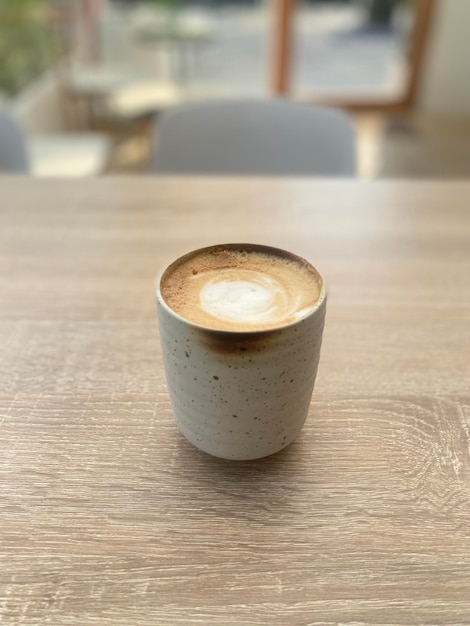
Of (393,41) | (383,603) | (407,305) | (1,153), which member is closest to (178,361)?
(383,603)

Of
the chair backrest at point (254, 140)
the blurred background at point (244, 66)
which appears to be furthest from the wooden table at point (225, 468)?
the blurred background at point (244, 66)

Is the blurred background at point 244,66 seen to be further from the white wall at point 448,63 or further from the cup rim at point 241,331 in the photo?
the cup rim at point 241,331

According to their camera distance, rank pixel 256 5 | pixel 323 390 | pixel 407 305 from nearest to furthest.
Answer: pixel 323 390
pixel 407 305
pixel 256 5

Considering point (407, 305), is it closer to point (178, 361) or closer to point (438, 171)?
point (178, 361)

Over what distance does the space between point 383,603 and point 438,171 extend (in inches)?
96.8

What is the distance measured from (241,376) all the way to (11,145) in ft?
3.11

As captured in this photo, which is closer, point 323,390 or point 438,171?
point 323,390

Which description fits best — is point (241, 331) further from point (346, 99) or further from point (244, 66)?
point (346, 99)

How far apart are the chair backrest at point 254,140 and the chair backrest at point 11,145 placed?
27cm

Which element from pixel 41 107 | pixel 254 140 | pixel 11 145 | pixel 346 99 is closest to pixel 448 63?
pixel 346 99

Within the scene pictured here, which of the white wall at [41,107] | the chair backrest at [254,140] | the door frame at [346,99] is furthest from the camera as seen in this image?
the door frame at [346,99]

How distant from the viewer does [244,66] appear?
10.6 ft

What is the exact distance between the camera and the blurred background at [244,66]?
2443 millimetres

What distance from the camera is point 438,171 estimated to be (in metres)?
2.51
